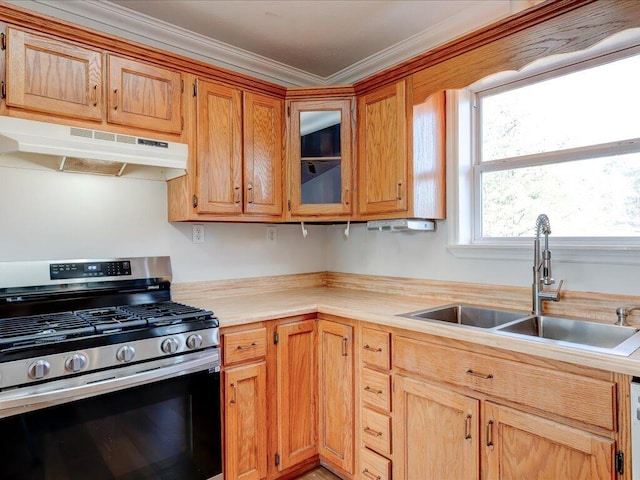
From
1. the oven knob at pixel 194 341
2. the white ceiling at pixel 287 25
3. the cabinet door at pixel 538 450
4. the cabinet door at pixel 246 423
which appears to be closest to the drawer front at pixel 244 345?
the cabinet door at pixel 246 423

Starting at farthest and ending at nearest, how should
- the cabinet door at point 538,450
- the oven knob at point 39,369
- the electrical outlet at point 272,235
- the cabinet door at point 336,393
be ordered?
the electrical outlet at point 272,235 < the cabinet door at point 336,393 < the oven knob at point 39,369 < the cabinet door at point 538,450

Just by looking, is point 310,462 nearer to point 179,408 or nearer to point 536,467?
point 179,408

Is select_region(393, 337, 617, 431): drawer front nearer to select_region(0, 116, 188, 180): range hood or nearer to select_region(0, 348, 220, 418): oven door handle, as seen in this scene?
select_region(0, 348, 220, 418): oven door handle

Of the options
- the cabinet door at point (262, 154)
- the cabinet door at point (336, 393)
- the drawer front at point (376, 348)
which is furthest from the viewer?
the cabinet door at point (262, 154)

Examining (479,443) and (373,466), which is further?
(373,466)

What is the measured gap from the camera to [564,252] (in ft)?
5.93

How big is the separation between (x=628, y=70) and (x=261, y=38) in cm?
192

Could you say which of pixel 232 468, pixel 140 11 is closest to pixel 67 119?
pixel 140 11

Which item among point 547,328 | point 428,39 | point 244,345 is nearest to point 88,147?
point 244,345

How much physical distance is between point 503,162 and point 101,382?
2.16 meters

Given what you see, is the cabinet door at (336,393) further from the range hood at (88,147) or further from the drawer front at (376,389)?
the range hood at (88,147)

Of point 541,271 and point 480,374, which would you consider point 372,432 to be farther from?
point 541,271

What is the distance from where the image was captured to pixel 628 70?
172 centimetres

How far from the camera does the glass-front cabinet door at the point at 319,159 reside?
2.43 metres
